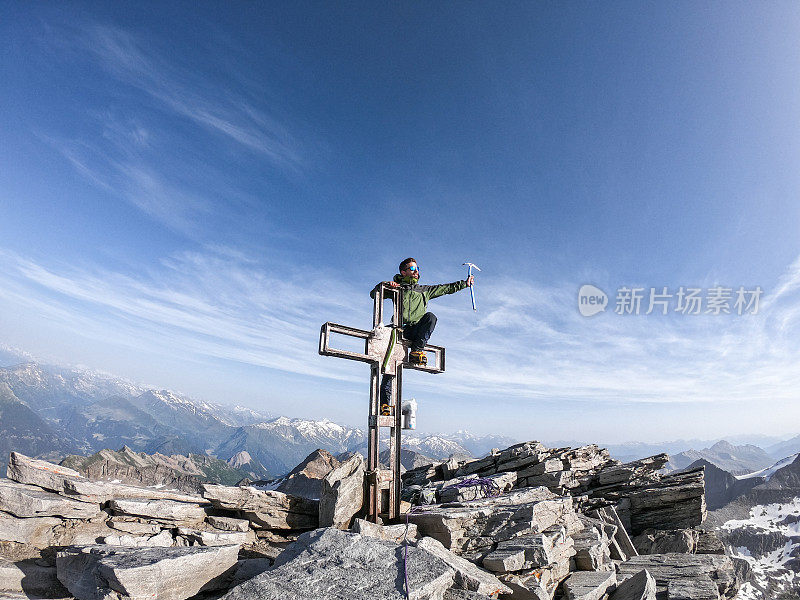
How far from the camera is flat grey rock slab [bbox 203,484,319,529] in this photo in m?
11.6

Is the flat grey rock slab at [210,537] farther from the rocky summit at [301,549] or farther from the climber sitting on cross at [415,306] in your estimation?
the climber sitting on cross at [415,306]

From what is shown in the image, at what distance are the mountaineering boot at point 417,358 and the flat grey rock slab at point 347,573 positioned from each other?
6.48 meters

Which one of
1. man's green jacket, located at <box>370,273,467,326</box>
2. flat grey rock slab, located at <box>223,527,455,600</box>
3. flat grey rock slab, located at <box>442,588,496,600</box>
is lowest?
flat grey rock slab, located at <box>442,588,496,600</box>

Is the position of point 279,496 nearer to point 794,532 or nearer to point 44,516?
point 44,516

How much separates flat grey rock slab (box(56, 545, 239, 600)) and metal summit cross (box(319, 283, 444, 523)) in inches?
197

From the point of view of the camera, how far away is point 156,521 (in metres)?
10.5

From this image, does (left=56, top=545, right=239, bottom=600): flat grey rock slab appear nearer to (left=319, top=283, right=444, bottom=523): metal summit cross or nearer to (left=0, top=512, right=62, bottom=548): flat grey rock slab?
(left=0, top=512, right=62, bottom=548): flat grey rock slab

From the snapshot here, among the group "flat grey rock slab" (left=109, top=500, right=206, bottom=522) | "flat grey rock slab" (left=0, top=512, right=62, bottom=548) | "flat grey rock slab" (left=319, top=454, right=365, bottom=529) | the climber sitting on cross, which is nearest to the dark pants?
the climber sitting on cross

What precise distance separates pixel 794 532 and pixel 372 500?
255468 millimetres

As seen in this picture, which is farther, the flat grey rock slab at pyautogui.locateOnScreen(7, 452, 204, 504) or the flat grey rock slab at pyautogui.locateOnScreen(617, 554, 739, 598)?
the flat grey rock slab at pyautogui.locateOnScreen(617, 554, 739, 598)

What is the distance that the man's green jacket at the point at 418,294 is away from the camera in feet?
48.6

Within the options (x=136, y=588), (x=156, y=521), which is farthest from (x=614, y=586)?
(x=156, y=521)

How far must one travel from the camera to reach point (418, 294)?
597 inches

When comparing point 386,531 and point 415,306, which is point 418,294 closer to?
point 415,306
